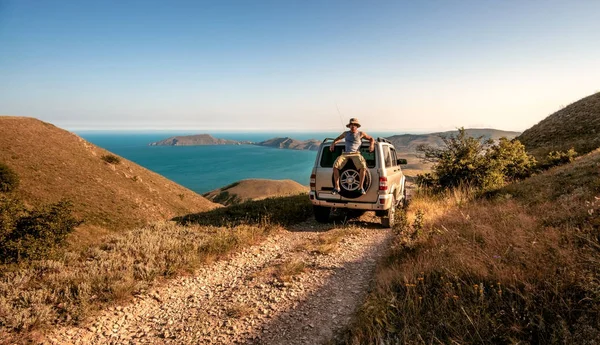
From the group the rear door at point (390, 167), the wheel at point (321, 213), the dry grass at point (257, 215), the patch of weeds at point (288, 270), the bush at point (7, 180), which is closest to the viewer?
the patch of weeds at point (288, 270)

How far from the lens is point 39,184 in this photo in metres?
27.0

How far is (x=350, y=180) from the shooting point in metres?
7.80

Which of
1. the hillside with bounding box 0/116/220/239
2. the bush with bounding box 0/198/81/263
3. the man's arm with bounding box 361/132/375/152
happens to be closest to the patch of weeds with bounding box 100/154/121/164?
the hillside with bounding box 0/116/220/239

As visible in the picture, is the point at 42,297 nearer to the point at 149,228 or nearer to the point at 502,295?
the point at 149,228

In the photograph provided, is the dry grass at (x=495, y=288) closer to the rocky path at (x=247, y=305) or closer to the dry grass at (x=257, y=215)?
the rocky path at (x=247, y=305)

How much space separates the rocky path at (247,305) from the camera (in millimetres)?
3553

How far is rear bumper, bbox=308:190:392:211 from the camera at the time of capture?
7.75 m

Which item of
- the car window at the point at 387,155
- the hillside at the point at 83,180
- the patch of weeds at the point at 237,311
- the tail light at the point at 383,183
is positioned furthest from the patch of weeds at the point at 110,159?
the patch of weeds at the point at 237,311

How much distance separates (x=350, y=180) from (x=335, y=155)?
3.48 feet

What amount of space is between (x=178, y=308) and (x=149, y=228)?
4096 millimetres

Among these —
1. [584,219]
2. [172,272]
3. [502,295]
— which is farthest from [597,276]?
[172,272]

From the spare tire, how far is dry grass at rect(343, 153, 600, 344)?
2.57m

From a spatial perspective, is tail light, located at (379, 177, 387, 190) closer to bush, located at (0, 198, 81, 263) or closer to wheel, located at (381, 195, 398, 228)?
wheel, located at (381, 195, 398, 228)

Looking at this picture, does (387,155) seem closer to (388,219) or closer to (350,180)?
(350,180)
